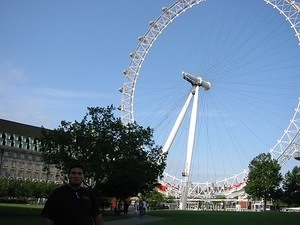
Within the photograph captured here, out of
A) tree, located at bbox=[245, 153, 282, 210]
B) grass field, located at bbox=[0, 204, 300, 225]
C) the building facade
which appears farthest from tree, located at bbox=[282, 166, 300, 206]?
the building facade

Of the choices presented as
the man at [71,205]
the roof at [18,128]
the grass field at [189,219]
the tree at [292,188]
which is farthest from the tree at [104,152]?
the roof at [18,128]

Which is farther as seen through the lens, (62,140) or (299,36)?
(299,36)

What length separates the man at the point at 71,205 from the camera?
22.7ft

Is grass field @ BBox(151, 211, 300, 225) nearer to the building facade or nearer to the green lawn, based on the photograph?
the green lawn

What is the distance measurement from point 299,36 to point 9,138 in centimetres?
10927

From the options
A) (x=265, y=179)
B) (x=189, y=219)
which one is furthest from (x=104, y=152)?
(x=265, y=179)

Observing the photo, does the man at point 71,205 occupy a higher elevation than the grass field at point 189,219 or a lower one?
higher

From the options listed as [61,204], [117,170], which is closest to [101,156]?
[117,170]

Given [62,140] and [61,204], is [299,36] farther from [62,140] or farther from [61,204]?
[61,204]

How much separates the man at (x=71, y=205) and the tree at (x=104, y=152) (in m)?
37.1

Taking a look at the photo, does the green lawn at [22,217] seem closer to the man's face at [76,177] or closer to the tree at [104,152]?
the tree at [104,152]

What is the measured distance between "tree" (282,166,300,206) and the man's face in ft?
336

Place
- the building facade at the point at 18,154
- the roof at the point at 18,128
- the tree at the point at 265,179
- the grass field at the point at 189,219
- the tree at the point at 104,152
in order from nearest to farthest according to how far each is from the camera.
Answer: the grass field at the point at 189,219
the tree at the point at 104,152
the tree at the point at 265,179
the building facade at the point at 18,154
the roof at the point at 18,128

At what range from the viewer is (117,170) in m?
45.8
